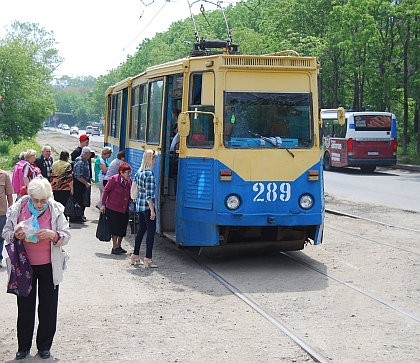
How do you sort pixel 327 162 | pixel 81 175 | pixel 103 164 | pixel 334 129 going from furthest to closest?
pixel 327 162, pixel 334 129, pixel 103 164, pixel 81 175

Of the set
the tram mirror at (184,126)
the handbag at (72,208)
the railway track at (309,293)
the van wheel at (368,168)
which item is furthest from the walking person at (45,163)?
the van wheel at (368,168)

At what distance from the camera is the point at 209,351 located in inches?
260

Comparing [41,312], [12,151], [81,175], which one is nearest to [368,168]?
[12,151]

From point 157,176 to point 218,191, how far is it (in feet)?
5.94

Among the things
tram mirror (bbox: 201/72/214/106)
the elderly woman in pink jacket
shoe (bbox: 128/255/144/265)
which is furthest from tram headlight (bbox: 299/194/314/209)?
the elderly woman in pink jacket

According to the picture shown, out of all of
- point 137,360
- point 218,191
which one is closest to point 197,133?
point 218,191

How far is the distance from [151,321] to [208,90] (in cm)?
396

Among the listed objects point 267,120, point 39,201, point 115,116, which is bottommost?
point 39,201

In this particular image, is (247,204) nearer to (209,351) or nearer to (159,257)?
(159,257)

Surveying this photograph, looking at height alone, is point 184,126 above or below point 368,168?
above

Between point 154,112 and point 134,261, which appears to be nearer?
point 134,261

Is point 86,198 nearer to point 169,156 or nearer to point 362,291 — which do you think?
point 169,156

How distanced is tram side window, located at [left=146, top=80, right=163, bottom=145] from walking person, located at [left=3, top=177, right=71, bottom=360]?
19.0 feet

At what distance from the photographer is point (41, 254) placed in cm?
636
